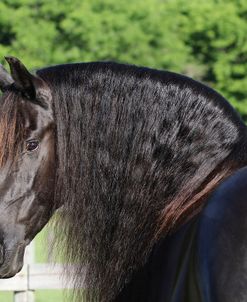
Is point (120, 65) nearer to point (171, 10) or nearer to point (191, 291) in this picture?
point (191, 291)

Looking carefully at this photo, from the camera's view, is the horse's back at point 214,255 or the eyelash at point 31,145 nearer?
the horse's back at point 214,255

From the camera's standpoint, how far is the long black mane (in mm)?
3104

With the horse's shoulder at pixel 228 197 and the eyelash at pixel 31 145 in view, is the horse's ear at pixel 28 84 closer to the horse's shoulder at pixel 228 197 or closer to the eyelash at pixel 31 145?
the eyelash at pixel 31 145

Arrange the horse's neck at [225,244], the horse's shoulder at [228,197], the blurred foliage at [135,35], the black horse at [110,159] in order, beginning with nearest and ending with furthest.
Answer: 1. the horse's neck at [225,244]
2. the horse's shoulder at [228,197]
3. the black horse at [110,159]
4. the blurred foliage at [135,35]

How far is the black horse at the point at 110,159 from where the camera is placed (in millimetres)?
3102

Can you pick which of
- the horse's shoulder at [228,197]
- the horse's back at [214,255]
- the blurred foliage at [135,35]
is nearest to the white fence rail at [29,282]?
the horse's back at [214,255]

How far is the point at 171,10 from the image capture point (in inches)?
1833

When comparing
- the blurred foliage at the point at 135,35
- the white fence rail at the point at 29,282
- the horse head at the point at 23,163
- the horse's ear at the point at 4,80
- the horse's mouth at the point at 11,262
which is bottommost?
the blurred foliage at the point at 135,35

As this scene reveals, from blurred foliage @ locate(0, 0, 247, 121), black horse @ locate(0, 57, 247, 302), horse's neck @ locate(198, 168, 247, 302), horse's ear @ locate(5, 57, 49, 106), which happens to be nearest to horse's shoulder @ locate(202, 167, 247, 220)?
horse's neck @ locate(198, 168, 247, 302)

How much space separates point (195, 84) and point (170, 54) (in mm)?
41315

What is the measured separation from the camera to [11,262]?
317 cm

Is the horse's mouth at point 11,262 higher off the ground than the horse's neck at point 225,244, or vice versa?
the horse's neck at point 225,244

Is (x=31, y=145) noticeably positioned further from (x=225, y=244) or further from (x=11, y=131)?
(x=225, y=244)

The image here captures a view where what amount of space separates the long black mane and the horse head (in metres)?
0.05
